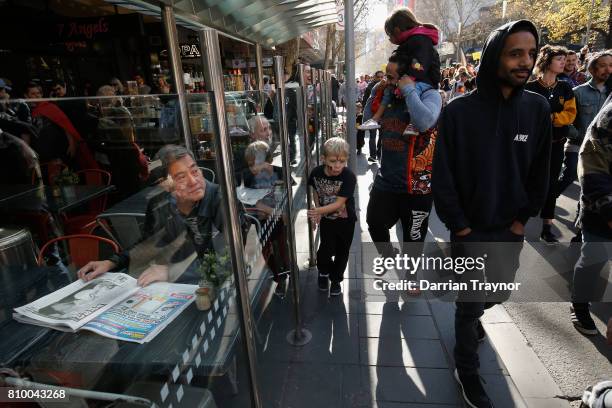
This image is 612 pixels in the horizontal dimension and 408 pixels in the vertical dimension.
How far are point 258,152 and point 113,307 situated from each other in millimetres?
1721

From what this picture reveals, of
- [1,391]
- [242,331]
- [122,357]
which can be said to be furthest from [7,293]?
[242,331]

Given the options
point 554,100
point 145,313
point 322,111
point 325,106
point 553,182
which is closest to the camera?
point 145,313

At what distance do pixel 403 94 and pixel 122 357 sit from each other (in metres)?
2.34

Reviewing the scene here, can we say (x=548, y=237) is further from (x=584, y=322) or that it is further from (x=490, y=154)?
(x=490, y=154)

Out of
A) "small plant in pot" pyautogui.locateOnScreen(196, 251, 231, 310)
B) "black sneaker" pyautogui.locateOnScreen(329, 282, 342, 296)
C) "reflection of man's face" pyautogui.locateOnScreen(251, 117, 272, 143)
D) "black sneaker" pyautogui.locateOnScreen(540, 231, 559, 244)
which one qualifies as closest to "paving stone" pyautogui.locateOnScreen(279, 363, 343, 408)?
"black sneaker" pyautogui.locateOnScreen(329, 282, 342, 296)

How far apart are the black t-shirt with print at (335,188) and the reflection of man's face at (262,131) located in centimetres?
52

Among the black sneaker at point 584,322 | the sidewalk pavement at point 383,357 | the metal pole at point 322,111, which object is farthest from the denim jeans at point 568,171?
the metal pole at point 322,111

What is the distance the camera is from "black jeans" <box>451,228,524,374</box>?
219 cm

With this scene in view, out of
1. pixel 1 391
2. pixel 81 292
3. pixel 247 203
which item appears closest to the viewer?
pixel 1 391

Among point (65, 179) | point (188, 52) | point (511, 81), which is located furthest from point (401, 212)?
point (188, 52)

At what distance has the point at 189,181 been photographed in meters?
1.86

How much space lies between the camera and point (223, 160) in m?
1.46

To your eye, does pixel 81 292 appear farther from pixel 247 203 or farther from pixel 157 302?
pixel 247 203

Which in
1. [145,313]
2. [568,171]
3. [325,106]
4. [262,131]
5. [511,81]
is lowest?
[568,171]
